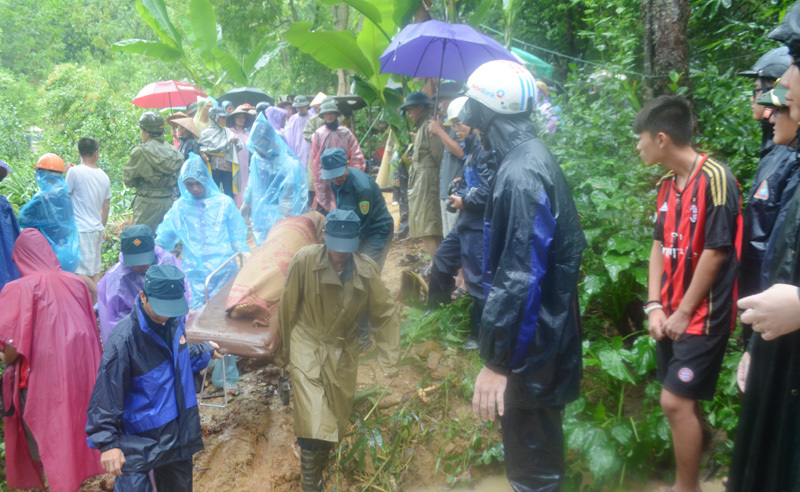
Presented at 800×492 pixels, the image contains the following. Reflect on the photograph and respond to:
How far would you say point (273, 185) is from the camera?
6.10m

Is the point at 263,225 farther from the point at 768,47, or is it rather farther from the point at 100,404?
the point at 768,47

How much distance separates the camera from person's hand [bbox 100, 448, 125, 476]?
2521 millimetres

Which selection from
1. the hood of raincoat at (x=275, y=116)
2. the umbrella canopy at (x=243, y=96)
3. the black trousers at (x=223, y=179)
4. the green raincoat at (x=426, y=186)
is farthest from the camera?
the umbrella canopy at (x=243, y=96)

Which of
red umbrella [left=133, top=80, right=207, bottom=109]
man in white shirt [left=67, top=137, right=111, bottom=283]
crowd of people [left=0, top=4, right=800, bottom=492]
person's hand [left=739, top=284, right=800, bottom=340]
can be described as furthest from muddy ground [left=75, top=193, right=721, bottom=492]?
red umbrella [left=133, top=80, right=207, bottom=109]

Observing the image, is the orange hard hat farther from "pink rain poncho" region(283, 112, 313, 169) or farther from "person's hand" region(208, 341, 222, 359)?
"pink rain poncho" region(283, 112, 313, 169)

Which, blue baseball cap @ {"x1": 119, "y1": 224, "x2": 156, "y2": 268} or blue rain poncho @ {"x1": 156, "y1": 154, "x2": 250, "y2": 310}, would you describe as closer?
blue baseball cap @ {"x1": 119, "y1": 224, "x2": 156, "y2": 268}

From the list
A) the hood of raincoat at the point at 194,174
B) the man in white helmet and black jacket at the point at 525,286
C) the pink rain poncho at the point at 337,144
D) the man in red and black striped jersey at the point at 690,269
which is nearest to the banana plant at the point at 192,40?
the pink rain poncho at the point at 337,144

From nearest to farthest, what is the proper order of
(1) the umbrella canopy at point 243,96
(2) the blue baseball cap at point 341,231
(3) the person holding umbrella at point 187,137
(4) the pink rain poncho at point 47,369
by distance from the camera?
(4) the pink rain poncho at point 47,369 → (2) the blue baseball cap at point 341,231 → (3) the person holding umbrella at point 187,137 → (1) the umbrella canopy at point 243,96

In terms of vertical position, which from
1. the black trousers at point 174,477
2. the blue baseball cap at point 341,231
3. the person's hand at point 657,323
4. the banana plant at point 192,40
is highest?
the banana plant at point 192,40

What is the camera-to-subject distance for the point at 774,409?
1452mm

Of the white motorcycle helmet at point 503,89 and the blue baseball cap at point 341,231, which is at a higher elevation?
the white motorcycle helmet at point 503,89

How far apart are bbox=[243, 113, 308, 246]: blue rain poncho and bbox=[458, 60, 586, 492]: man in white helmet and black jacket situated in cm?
383

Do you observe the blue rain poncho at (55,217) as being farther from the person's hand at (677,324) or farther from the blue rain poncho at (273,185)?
the person's hand at (677,324)

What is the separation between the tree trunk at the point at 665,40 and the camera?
435 centimetres
